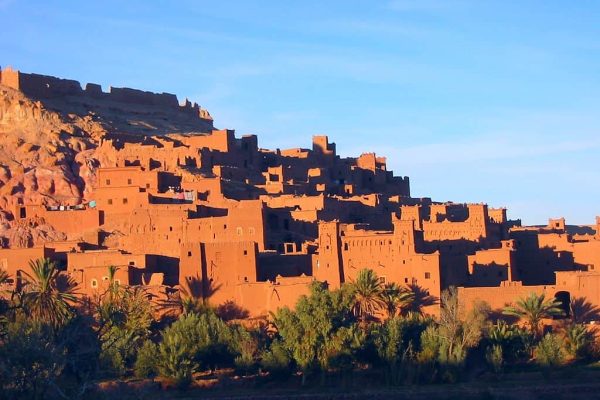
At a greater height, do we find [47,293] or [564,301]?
[47,293]

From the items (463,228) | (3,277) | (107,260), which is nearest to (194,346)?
(107,260)

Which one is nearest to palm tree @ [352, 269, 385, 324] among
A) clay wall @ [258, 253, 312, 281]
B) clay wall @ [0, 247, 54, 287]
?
clay wall @ [258, 253, 312, 281]

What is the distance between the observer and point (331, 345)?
1559 inches

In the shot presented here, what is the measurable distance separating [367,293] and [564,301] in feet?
21.6

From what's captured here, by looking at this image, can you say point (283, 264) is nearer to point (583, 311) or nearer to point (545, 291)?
point (545, 291)

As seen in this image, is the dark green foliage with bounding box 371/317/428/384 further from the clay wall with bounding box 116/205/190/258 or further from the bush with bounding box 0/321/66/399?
the bush with bounding box 0/321/66/399

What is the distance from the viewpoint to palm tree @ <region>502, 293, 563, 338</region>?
39750mm

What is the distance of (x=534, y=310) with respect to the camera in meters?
39.7

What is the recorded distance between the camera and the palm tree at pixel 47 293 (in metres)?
39.3

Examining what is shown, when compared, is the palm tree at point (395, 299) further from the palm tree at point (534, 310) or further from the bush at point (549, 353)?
the bush at point (549, 353)

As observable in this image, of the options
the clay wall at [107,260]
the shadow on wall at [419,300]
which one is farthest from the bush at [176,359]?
the shadow on wall at [419,300]

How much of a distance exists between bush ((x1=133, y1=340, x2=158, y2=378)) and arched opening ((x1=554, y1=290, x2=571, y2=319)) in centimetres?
1324

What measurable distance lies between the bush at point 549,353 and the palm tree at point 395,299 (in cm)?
443

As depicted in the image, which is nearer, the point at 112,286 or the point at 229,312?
the point at 112,286
